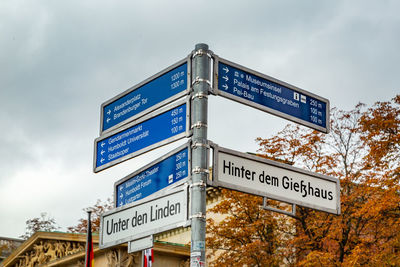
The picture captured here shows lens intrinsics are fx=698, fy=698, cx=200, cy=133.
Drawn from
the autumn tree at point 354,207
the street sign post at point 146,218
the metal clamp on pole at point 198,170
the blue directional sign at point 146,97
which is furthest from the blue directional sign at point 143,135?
the autumn tree at point 354,207

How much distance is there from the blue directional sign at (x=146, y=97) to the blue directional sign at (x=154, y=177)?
71 cm

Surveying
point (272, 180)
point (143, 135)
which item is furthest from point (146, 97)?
point (272, 180)

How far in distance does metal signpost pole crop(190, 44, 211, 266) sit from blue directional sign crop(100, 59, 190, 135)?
0.21 meters

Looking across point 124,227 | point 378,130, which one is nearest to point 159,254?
point 378,130

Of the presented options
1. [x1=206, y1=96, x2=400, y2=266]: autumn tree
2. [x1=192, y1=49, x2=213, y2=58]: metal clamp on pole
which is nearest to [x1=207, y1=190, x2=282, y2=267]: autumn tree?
[x1=206, y1=96, x2=400, y2=266]: autumn tree

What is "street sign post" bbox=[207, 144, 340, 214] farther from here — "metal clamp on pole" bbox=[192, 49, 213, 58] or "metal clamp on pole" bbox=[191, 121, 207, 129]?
"metal clamp on pole" bbox=[192, 49, 213, 58]

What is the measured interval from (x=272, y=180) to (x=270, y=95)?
1.04 meters

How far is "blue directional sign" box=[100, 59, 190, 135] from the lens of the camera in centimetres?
800

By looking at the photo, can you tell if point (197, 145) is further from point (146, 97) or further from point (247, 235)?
point (247, 235)

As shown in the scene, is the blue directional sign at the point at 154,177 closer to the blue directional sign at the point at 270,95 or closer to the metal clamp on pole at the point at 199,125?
the metal clamp on pole at the point at 199,125

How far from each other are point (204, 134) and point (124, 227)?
174 cm

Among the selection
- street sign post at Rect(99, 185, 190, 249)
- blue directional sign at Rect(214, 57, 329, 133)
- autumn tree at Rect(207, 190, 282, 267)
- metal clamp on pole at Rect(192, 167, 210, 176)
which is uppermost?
autumn tree at Rect(207, 190, 282, 267)

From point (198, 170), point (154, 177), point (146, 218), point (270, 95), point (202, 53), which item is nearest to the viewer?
point (198, 170)

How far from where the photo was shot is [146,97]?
28.1ft
